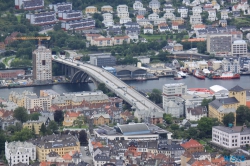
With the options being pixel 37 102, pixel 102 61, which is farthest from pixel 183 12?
pixel 37 102

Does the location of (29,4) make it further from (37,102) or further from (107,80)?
(37,102)

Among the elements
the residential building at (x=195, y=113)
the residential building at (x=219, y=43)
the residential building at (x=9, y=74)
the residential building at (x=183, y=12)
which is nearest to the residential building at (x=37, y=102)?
the residential building at (x=195, y=113)

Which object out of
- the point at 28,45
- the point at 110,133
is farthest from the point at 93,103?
the point at 28,45

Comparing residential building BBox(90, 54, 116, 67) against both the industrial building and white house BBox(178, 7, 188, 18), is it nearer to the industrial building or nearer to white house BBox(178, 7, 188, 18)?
the industrial building

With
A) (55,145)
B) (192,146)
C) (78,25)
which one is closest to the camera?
(192,146)

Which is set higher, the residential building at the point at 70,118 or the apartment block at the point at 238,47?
the apartment block at the point at 238,47

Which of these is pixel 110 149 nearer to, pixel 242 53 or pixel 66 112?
pixel 66 112

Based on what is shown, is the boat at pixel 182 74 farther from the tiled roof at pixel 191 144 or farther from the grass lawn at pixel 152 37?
the tiled roof at pixel 191 144
